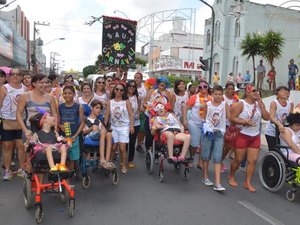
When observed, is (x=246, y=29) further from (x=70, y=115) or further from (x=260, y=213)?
(x=260, y=213)

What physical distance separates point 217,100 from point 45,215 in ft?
10.9

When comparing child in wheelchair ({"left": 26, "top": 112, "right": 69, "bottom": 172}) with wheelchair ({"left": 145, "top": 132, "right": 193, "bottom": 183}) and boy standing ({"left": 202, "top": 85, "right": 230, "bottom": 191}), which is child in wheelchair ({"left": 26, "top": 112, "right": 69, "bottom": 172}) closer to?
wheelchair ({"left": 145, "top": 132, "right": 193, "bottom": 183})

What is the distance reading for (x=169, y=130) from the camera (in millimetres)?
6664

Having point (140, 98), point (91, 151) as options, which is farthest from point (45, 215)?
point (140, 98)

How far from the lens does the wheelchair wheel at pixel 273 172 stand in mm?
5875

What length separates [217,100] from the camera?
6.32 m

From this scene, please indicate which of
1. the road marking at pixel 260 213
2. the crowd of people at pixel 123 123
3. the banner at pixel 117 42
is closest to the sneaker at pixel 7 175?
the crowd of people at pixel 123 123

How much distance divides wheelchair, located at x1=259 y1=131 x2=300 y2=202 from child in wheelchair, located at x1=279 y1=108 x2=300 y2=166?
0.21ft

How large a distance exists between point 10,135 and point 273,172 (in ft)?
14.7

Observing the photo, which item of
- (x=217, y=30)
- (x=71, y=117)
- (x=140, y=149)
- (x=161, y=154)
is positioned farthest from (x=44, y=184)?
(x=217, y=30)

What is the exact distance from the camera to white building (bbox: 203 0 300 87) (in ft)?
102

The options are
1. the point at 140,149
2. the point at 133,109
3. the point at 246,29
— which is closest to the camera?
the point at 133,109

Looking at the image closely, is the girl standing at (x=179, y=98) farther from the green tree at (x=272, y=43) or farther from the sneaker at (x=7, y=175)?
the green tree at (x=272, y=43)

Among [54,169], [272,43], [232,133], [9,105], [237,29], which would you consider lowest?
→ [54,169]
